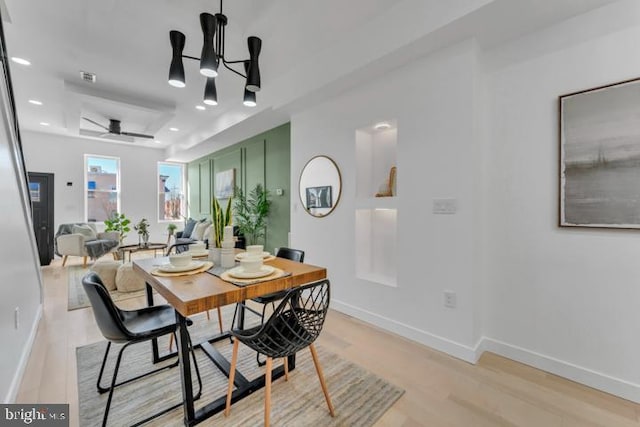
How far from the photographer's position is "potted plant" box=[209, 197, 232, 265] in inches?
80.0

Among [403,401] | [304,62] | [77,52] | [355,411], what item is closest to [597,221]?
[403,401]

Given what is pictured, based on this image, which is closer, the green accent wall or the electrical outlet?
the electrical outlet

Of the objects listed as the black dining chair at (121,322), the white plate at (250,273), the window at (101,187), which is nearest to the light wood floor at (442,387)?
the black dining chair at (121,322)

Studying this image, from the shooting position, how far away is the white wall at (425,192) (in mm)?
2166

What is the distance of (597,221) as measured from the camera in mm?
1834

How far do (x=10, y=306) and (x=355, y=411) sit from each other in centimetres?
233

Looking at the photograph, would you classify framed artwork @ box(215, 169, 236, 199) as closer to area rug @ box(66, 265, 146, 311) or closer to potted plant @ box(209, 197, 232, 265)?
area rug @ box(66, 265, 146, 311)

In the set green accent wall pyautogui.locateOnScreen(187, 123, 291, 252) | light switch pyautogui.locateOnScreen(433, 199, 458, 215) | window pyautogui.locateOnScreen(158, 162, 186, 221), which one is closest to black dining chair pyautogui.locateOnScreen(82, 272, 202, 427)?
light switch pyautogui.locateOnScreen(433, 199, 458, 215)

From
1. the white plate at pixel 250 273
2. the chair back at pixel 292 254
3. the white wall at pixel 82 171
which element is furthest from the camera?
the white wall at pixel 82 171

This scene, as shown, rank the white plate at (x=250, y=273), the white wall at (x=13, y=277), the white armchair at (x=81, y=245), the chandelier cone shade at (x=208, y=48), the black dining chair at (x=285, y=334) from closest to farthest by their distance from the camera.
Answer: the black dining chair at (x=285, y=334)
the white plate at (x=250, y=273)
the white wall at (x=13, y=277)
the chandelier cone shade at (x=208, y=48)
the white armchair at (x=81, y=245)

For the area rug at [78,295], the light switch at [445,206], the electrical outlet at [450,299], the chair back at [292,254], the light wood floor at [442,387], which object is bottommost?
the light wood floor at [442,387]

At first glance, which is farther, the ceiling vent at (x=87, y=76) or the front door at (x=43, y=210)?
the front door at (x=43, y=210)

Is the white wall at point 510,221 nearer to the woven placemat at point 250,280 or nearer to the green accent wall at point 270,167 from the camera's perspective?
the woven placemat at point 250,280

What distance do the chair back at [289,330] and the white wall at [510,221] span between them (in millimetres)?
1296
